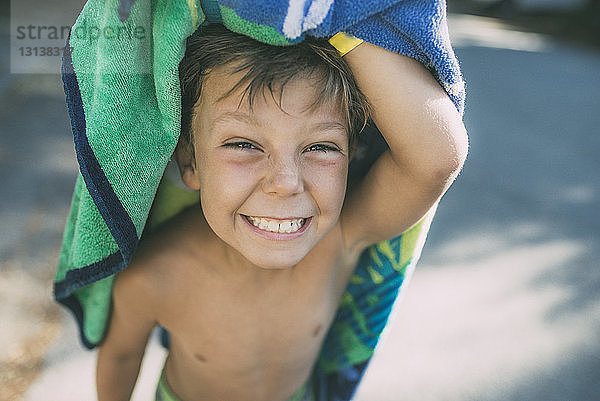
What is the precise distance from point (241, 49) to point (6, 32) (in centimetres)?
320

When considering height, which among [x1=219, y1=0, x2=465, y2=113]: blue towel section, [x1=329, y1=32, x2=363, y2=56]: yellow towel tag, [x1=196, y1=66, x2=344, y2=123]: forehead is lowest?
[x1=196, y1=66, x2=344, y2=123]: forehead

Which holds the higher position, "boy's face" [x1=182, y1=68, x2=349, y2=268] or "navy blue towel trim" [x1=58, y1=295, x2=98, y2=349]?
"boy's face" [x1=182, y1=68, x2=349, y2=268]

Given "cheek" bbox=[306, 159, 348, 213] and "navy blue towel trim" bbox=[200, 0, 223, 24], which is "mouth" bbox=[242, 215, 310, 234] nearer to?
"cheek" bbox=[306, 159, 348, 213]

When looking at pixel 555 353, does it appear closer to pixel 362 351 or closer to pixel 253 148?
pixel 362 351

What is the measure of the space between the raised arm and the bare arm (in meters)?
0.39

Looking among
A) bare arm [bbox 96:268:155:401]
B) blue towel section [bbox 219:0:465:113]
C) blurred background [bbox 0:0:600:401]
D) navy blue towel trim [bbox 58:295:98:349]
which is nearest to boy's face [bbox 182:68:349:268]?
blue towel section [bbox 219:0:465:113]

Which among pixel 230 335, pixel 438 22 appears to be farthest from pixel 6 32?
pixel 438 22

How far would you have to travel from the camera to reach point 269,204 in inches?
30.2

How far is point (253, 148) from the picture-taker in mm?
752

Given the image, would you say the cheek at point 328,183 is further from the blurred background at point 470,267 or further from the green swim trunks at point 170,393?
the blurred background at point 470,267

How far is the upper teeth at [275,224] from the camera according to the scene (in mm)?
794

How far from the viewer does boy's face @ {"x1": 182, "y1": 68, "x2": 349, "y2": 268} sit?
2.40 ft

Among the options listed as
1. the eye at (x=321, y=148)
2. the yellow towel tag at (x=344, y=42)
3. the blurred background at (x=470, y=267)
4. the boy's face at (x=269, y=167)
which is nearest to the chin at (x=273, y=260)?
the boy's face at (x=269, y=167)

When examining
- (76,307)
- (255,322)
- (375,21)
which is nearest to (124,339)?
(76,307)
